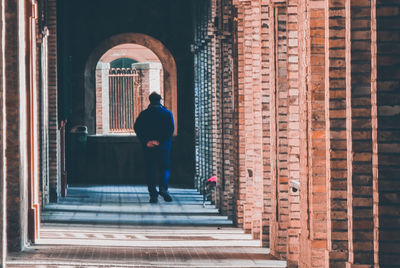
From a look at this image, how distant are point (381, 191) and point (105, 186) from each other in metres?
16.0

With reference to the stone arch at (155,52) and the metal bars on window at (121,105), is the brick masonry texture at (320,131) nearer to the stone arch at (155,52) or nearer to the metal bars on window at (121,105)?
the stone arch at (155,52)

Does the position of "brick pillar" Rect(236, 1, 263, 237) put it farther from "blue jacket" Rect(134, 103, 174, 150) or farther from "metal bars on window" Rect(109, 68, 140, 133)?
"metal bars on window" Rect(109, 68, 140, 133)

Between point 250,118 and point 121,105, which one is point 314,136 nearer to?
point 250,118

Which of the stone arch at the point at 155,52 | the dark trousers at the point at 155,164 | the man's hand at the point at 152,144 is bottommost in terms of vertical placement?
the dark trousers at the point at 155,164

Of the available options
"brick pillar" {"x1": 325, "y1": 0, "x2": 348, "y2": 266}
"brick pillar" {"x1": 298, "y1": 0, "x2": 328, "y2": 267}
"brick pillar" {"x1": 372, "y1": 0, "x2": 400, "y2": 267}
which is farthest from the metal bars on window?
"brick pillar" {"x1": 372, "y1": 0, "x2": 400, "y2": 267}

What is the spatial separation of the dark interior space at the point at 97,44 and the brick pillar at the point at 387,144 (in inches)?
637

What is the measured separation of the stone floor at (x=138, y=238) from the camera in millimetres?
9633

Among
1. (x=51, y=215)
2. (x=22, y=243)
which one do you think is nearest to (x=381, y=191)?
(x=22, y=243)

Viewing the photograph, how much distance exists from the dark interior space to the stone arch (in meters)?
0.12

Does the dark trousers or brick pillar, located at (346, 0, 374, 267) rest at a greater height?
brick pillar, located at (346, 0, 374, 267)

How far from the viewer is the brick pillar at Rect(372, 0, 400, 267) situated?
20.5 feet

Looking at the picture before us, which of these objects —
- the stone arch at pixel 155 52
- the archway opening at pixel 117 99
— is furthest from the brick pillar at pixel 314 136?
the archway opening at pixel 117 99

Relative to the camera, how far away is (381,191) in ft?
20.5

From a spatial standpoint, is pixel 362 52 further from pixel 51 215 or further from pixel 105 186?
pixel 105 186
